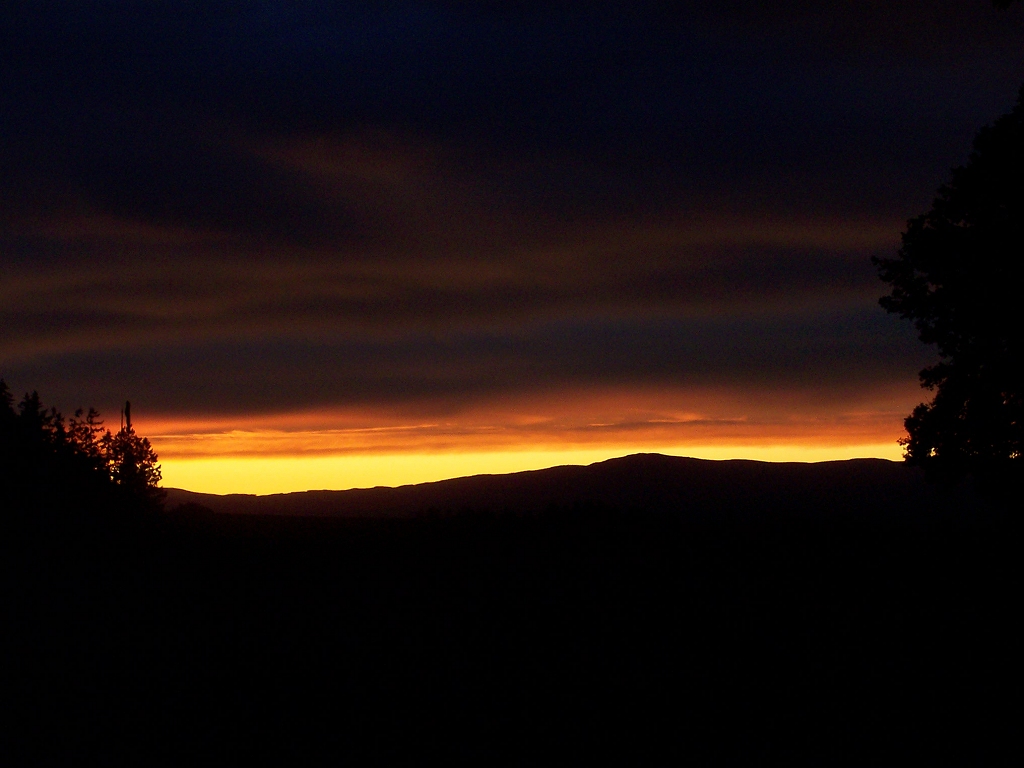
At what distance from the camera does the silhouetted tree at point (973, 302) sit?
1087 inches

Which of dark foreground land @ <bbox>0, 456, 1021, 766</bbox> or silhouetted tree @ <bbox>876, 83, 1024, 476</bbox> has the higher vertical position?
silhouetted tree @ <bbox>876, 83, 1024, 476</bbox>

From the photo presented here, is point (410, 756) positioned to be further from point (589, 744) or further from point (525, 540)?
point (525, 540)

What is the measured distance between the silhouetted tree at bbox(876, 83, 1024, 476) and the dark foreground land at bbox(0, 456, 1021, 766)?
2682 mm

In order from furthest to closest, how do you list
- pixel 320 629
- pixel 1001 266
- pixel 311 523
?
pixel 311 523, pixel 1001 266, pixel 320 629

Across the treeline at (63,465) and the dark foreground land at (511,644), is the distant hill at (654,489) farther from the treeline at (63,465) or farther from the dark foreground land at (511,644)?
the dark foreground land at (511,644)

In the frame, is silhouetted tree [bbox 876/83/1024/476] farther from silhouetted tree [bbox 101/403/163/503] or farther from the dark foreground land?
silhouetted tree [bbox 101/403/163/503]

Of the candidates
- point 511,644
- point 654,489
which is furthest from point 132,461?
point 654,489

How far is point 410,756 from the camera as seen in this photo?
15.2 metres

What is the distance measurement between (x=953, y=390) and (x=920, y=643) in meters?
11.1

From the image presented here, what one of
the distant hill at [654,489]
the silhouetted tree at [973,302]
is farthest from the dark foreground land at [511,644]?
the distant hill at [654,489]

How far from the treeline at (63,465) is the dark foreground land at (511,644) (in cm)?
278

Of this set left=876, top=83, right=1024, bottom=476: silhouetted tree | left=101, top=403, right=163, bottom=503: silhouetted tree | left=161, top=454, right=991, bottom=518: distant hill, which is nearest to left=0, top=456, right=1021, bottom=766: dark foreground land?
left=876, top=83, right=1024, bottom=476: silhouetted tree

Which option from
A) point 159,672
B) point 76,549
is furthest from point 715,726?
point 76,549

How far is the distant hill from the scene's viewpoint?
114 metres
